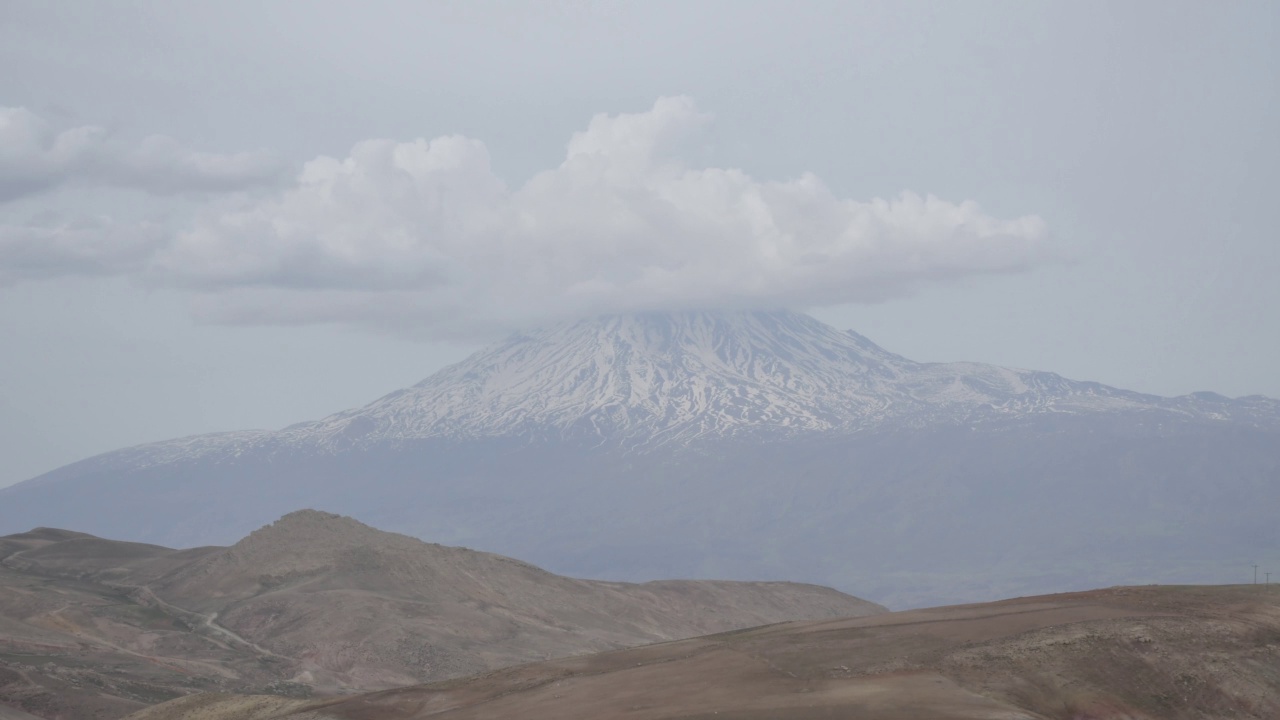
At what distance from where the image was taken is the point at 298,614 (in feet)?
331

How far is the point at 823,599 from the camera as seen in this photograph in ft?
472

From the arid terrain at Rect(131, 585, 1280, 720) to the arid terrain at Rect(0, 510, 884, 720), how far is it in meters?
22.4

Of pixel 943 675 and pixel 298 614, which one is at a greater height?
pixel 298 614

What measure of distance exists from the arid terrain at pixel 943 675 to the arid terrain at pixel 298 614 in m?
22.4

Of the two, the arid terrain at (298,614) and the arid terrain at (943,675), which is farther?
the arid terrain at (298,614)

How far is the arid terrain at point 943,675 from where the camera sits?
1534 inches

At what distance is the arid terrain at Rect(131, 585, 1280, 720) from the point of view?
128 feet

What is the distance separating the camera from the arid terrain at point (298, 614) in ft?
256

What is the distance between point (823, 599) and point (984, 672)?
104629 millimetres

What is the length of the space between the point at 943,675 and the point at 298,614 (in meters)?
70.6

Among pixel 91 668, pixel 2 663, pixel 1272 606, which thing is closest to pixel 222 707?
pixel 2 663

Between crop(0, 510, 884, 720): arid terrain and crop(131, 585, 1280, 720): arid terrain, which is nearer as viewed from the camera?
crop(131, 585, 1280, 720): arid terrain

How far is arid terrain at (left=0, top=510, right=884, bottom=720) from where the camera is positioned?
3076 inches

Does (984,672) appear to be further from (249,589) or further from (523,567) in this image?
(523,567)
